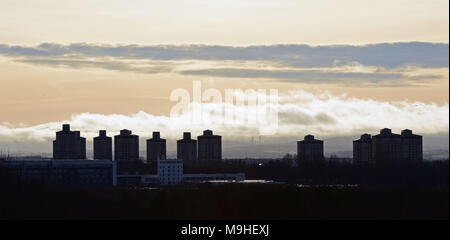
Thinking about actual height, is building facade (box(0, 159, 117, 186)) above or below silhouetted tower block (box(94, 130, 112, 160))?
below

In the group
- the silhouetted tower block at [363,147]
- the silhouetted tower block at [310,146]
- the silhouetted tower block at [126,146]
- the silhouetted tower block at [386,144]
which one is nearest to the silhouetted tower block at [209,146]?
the silhouetted tower block at [126,146]

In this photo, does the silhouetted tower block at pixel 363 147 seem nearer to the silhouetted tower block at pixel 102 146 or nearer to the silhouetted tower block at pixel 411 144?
the silhouetted tower block at pixel 411 144

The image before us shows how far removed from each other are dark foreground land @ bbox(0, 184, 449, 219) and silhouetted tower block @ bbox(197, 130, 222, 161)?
311 feet

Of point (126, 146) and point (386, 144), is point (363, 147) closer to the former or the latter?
point (386, 144)

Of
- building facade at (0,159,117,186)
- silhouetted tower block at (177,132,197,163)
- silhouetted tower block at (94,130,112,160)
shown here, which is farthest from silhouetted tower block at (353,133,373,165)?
building facade at (0,159,117,186)

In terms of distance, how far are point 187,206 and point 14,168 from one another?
38.8 meters

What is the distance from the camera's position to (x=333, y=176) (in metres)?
98.6

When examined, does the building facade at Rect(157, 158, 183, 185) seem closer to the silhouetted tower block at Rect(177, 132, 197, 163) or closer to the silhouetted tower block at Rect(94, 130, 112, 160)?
the silhouetted tower block at Rect(177, 132, 197, 163)

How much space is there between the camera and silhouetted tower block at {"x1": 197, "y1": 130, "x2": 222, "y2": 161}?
148 metres

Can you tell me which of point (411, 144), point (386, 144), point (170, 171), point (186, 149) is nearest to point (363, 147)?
point (386, 144)

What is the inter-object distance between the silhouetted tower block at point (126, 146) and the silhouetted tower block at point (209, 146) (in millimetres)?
10031

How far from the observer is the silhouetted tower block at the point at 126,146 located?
484 ft
